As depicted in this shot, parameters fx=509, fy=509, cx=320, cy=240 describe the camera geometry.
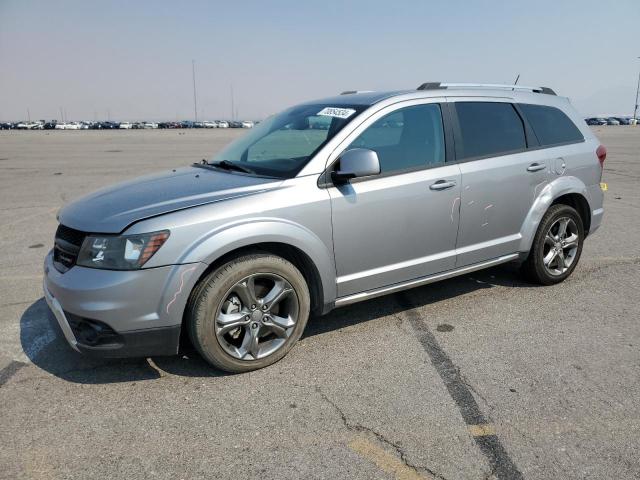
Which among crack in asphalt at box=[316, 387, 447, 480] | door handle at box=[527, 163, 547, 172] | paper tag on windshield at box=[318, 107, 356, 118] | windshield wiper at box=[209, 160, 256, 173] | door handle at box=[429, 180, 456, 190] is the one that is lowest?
crack in asphalt at box=[316, 387, 447, 480]

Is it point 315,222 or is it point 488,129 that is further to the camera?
point 488,129

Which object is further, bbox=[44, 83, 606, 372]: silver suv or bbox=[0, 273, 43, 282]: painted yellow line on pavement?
bbox=[0, 273, 43, 282]: painted yellow line on pavement

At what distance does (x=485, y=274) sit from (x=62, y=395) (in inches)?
156

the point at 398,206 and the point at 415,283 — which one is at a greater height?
the point at 398,206

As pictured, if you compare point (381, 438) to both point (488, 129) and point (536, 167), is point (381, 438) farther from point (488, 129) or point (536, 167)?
point (536, 167)

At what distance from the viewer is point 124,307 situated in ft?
9.54

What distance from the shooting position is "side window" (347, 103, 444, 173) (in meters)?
3.75

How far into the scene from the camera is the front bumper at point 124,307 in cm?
290

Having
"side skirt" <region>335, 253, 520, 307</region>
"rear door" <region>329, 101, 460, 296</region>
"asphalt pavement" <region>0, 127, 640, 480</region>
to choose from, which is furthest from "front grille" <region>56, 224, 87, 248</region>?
"side skirt" <region>335, 253, 520, 307</region>

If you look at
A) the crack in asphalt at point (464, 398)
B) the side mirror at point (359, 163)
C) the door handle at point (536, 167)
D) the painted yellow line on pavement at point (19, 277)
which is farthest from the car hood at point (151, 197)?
the door handle at point (536, 167)

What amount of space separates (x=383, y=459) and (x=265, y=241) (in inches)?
56.8

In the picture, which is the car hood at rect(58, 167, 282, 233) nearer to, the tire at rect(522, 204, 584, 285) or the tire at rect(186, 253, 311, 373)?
the tire at rect(186, 253, 311, 373)

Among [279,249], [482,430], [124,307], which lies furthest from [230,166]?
[482,430]

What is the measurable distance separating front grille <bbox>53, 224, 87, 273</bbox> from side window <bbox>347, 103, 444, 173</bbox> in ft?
6.20
